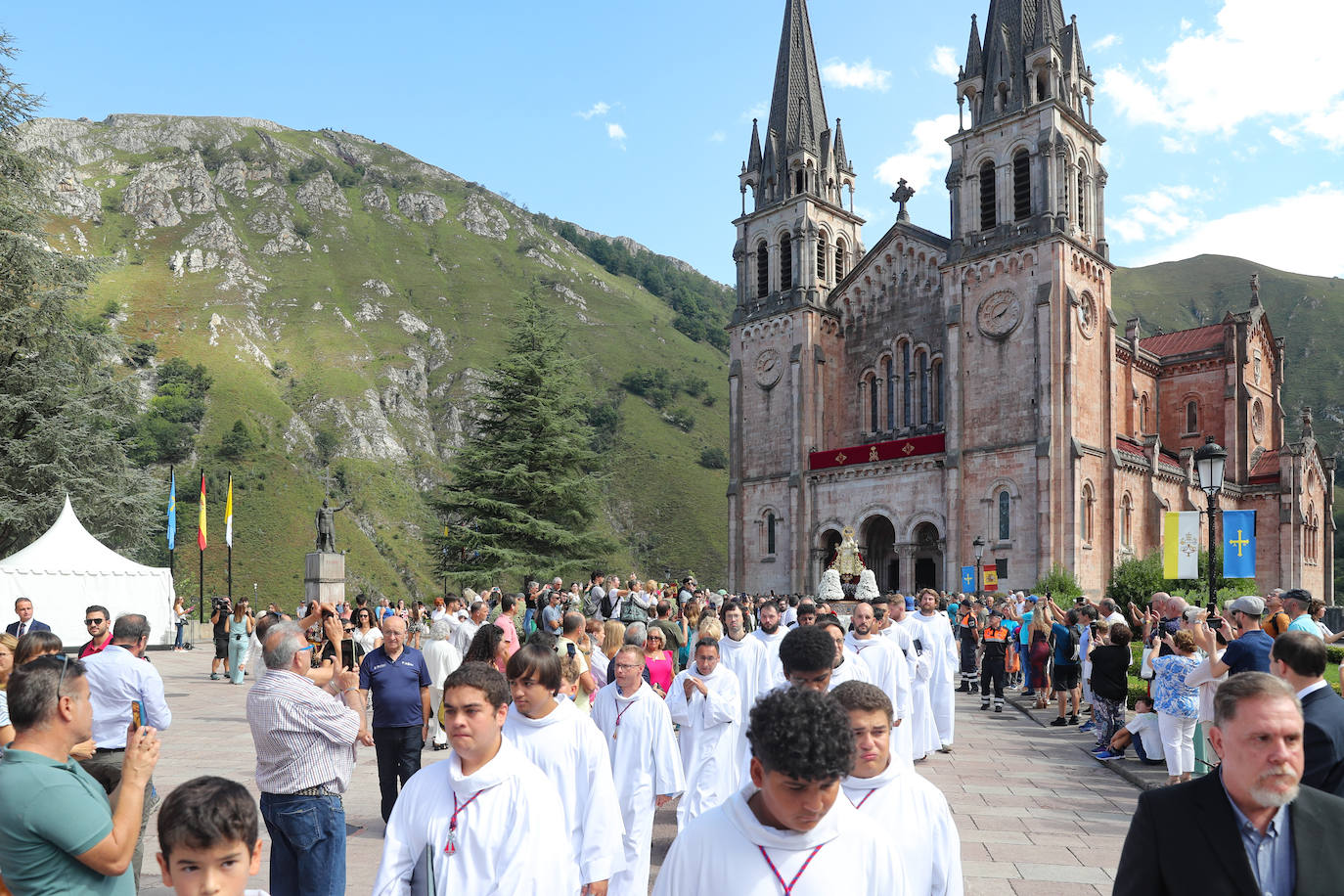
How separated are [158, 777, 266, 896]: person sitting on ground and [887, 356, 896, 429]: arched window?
42.1 m

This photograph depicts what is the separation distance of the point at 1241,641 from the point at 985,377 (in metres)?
31.6

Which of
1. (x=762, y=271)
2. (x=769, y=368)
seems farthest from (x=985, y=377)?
(x=762, y=271)

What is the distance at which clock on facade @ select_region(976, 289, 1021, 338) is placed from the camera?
3731 centimetres

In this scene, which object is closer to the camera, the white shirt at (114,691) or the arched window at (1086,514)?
the white shirt at (114,691)

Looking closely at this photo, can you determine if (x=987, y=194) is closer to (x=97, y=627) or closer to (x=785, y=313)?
(x=785, y=313)

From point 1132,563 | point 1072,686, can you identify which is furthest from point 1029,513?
point 1072,686

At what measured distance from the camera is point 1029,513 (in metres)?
35.6

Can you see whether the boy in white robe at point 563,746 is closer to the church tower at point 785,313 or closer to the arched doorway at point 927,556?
the arched doorway at point 927,556

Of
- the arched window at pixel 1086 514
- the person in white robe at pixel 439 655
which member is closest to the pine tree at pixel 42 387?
the person in white robe at pixel 439 655

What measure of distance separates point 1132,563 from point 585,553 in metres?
21.7

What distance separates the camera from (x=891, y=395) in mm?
43719

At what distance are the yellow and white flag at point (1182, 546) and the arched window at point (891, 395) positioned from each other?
28731 mm

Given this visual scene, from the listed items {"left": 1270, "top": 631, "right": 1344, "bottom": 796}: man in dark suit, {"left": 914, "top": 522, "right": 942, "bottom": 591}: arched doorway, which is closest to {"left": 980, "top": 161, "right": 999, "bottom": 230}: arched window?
{"left": 914, "top": 522, "right": 942, "bottom": 591}: arched doorway

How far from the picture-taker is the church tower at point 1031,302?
35.5 m
